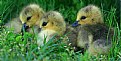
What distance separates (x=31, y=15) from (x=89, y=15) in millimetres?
721

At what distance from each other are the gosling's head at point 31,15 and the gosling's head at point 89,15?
0.51m

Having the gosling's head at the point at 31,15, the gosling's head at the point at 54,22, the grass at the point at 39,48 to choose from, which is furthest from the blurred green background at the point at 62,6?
the gosling's head at the point at 54,22

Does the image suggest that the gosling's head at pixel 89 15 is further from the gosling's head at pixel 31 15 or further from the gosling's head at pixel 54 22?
the gosling's head at pixel 31 15

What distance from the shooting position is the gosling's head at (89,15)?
5.91 m

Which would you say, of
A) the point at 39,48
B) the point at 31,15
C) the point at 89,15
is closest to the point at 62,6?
the point at 31,15

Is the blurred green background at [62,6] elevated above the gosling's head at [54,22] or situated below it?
above

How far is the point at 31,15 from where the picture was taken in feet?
20.1

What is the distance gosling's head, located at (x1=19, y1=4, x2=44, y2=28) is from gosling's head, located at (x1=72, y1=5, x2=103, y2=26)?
505 mm

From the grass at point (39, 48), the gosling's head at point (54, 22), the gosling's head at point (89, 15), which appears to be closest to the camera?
the grass at point (39, 48)

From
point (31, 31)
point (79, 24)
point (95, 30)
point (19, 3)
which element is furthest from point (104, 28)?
point (19, 3)

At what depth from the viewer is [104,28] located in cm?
554

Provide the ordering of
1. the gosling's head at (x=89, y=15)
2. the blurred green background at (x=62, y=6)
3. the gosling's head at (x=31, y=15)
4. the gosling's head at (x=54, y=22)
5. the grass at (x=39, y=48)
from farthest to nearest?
the blurred green background at (x=62, y=6) < the gosling's head at (x=31, y=15) < the gosling's head at (x=89, y=15) < the gosling's head at (x=54, y=22) < the grass at (x=39, y=48)

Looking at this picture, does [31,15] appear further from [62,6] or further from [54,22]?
[62,6]

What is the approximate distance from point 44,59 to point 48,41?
17.1 inches
